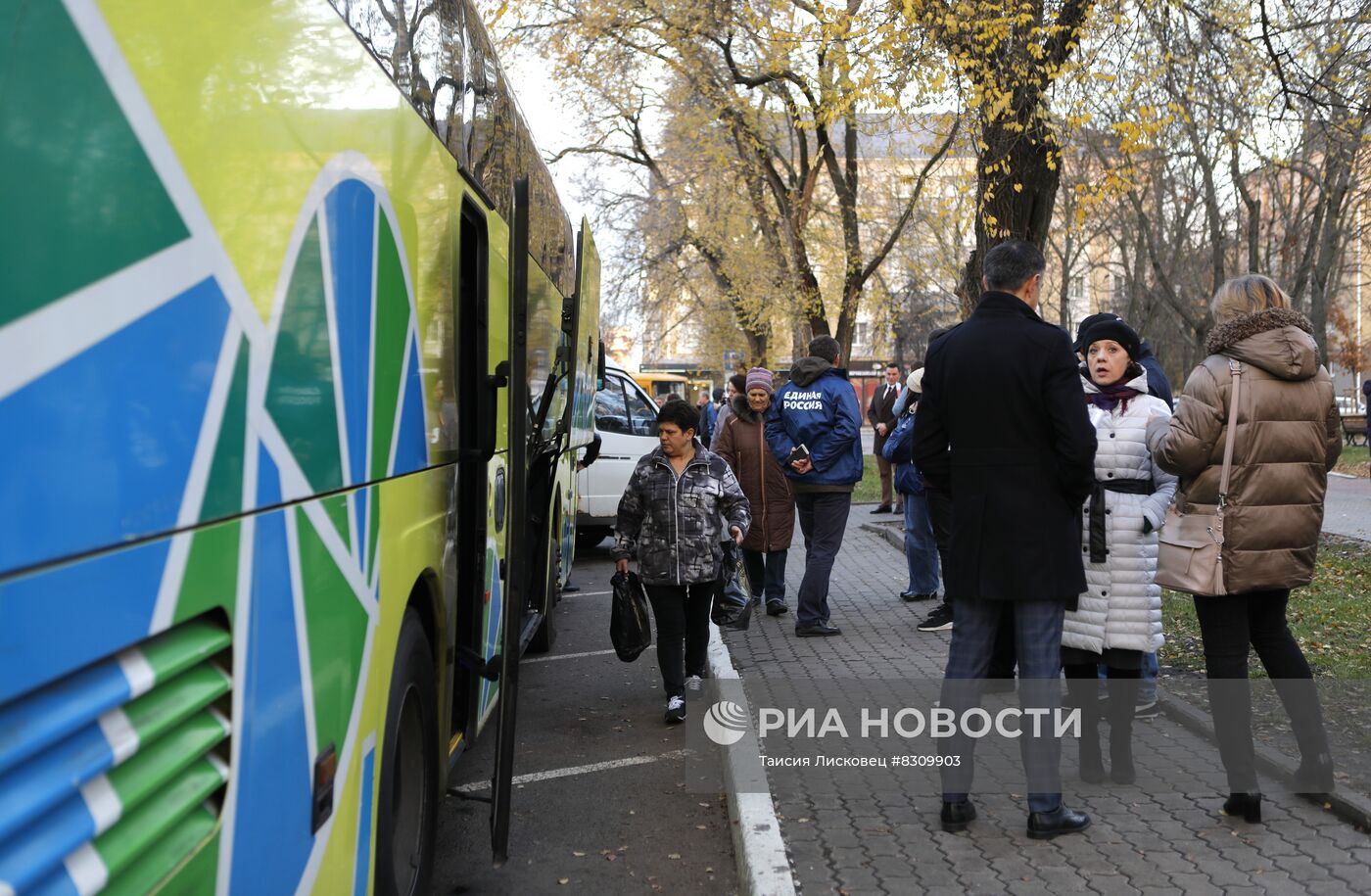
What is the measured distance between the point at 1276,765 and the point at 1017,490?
1832 mm

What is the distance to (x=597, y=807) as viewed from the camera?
5480 millimetres

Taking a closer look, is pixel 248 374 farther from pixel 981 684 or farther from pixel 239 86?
pixel 981 684

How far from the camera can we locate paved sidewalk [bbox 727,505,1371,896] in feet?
13.7

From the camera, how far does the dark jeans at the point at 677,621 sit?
6.59 m

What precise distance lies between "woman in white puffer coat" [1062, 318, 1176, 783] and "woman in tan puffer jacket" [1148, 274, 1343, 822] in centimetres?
32

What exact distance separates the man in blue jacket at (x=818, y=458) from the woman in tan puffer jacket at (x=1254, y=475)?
3.99m

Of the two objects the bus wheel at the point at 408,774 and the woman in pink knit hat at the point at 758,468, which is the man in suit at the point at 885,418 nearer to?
the woman in pink knit hat at the point at 758,468

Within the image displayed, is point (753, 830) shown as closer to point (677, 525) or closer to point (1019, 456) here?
point (1019, 456)

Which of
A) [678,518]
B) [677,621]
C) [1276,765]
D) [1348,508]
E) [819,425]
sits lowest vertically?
[1348,508]

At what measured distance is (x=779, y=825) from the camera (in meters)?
4.76

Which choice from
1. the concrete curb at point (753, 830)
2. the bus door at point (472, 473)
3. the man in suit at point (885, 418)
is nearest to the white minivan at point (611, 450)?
the man in suit at point (885, 418)

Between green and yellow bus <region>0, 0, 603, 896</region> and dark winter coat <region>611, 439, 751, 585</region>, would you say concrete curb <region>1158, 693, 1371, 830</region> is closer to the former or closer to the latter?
dark winter coat <region>611, 439, 751, 585</region>

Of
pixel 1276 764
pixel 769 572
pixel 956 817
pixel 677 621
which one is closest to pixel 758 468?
pixel 769 572

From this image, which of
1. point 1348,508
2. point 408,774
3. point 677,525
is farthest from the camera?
point 1348,508
